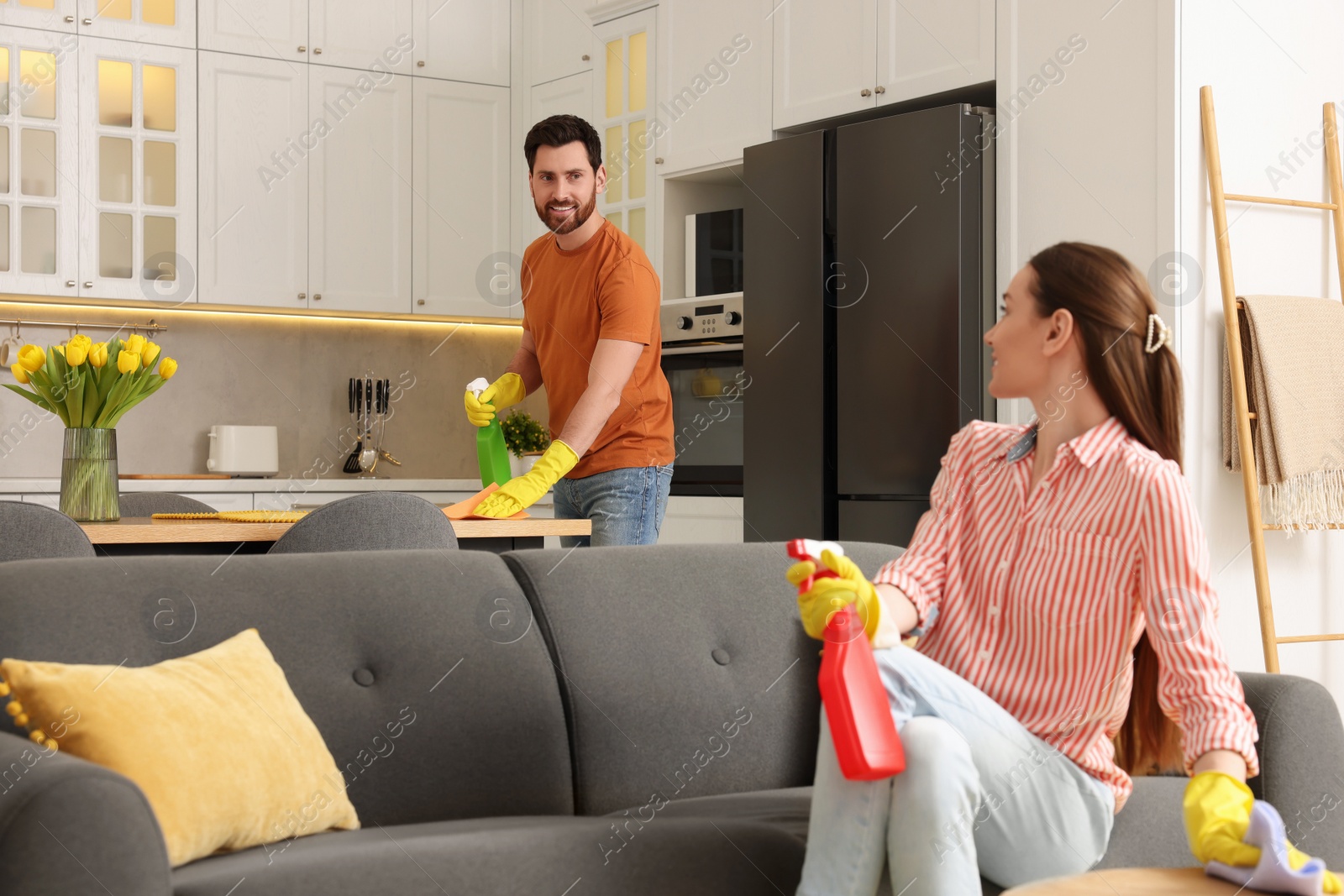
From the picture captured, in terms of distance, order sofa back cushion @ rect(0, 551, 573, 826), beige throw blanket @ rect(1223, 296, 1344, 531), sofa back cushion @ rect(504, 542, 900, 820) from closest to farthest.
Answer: sofa back cushion @ rect(0, 551, 573, 826), sofa back cushion @ rect(504, 542, 900, 820), beige throw blanket @ rect(1223, 296, 1344, 531)

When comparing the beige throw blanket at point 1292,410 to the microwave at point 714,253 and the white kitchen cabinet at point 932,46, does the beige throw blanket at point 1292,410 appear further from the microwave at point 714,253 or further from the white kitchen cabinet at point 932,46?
the microwave at point 714,253

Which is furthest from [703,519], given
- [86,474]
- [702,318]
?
[86,474]

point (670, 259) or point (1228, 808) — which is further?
point (670, 259)

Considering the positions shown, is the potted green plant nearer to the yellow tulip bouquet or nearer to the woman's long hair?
the yellow tulip bouquet

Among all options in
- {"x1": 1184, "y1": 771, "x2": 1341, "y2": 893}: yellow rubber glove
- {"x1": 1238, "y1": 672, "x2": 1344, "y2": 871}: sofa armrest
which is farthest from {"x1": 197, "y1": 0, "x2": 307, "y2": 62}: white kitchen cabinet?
{"x1": 1184, "y1": 771, "x2": 1341, "y2": 893}: yellow rubber glove

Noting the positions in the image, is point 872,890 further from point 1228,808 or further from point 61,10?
point 61,10

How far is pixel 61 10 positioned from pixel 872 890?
438 centimetres

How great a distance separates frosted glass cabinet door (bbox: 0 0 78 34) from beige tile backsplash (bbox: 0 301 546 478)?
3.12 feet

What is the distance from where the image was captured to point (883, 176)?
367cm

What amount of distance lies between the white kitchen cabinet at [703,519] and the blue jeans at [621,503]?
1473 mm

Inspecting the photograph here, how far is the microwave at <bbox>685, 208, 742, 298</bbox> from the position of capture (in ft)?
14.5

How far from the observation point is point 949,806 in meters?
1.36

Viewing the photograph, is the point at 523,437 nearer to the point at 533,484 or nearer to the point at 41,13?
the point at 41,13

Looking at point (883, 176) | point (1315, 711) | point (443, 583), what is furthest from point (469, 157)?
point (1315, 711)
